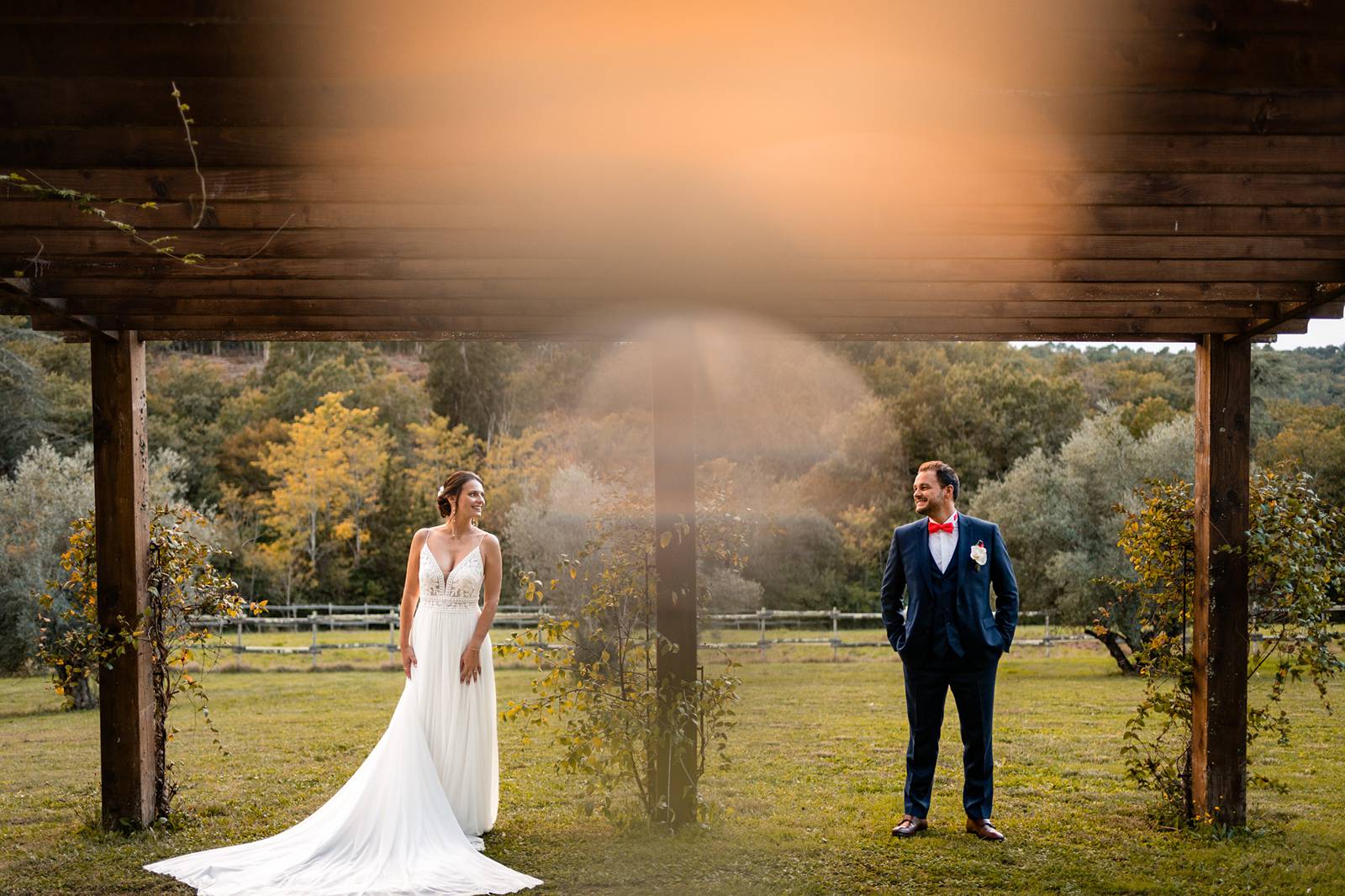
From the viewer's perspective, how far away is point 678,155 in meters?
3.50

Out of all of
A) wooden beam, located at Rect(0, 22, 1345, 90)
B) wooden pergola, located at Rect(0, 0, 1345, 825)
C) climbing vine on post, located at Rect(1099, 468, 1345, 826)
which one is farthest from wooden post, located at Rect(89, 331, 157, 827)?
climbing vine on post, located at Rect(1099, 468, 1345, 826)

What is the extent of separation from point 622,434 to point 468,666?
19.3m

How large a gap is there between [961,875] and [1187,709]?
1.81 m

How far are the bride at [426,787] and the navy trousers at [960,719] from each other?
1.93 m

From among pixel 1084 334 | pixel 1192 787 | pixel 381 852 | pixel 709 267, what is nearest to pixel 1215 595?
pixel 1192 787

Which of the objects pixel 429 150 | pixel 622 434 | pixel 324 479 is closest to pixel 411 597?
pixel 429 150

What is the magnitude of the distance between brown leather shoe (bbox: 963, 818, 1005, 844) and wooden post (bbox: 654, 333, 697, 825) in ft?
4.36

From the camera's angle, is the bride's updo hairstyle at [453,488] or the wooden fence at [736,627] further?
the wooden fence at [736,627]

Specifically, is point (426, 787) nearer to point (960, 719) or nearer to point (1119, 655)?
point (960, 719)

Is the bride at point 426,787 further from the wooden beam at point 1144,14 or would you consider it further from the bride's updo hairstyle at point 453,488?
the wooden beam at point 1144,14

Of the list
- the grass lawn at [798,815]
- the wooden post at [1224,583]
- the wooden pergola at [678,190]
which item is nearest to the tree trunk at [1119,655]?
the grass lawn at [798,815]

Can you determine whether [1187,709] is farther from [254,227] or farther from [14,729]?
[14,729]

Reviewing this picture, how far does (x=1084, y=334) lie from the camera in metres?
5.58

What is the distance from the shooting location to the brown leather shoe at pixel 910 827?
545 cm
